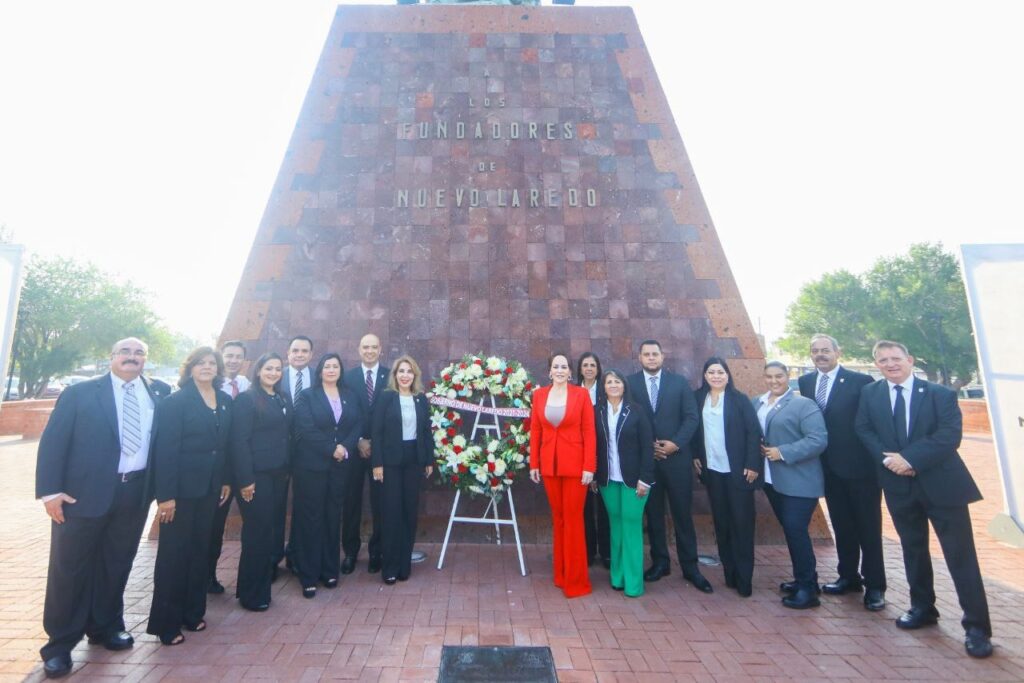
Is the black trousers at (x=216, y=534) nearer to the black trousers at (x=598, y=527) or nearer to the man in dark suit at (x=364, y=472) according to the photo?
the man in dark suit at (x=364, y=472)

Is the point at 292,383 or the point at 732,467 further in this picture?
the point at 292,383

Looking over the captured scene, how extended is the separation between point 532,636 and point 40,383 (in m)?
30.5

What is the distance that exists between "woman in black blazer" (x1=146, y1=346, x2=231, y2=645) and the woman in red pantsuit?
2.60m

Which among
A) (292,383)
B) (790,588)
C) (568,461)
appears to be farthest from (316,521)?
(790,588)

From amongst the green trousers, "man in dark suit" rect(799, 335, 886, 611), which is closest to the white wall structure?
"man in dark suit" rect(799, 335, 886, 611)

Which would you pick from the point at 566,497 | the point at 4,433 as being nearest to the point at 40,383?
the point at 4,433

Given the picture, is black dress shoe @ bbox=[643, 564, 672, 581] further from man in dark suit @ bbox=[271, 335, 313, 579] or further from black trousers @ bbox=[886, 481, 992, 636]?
man in dark suit @ bbox=[271, 335, 313, 579]

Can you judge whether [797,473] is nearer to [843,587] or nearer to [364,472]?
[843,587]

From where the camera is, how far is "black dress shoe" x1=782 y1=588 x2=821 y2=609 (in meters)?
4.17

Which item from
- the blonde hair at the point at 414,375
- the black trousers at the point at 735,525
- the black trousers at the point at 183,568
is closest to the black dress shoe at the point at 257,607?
the black trousers at the point at 183,568

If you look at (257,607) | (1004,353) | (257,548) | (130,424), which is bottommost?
(257,607)

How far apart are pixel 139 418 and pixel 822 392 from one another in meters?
5.59

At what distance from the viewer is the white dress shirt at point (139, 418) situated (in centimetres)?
352

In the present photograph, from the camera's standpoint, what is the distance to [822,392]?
15.1 feet
